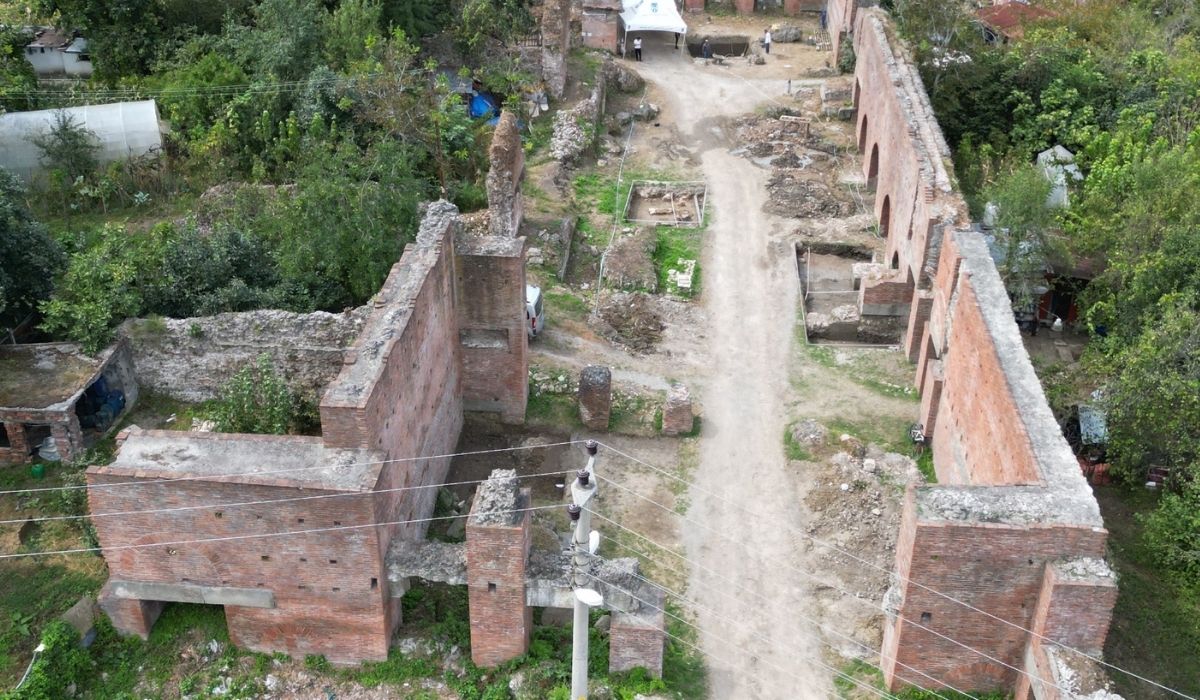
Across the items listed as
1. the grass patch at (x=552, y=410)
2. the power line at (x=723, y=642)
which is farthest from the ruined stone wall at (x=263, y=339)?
the power line at (x=723, y=642)

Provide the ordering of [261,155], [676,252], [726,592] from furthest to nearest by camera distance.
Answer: [261,155], [676,252], [726,592]

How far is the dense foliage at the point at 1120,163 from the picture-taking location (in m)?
21.5

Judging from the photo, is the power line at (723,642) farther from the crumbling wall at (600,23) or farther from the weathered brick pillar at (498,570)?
the crumbling wall at (600,23)

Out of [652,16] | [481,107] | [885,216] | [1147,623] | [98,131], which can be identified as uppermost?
[652,16]

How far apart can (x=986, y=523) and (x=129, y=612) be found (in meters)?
13.8

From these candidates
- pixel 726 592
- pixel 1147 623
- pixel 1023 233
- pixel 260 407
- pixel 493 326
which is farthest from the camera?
pixel 1023 233

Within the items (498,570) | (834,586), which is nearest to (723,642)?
(834,586)

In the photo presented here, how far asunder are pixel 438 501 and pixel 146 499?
6142 millimetres

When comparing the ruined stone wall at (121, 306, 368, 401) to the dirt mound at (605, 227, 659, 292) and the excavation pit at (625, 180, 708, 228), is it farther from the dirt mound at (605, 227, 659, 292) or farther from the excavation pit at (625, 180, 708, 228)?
the excavation pit at (625, 180, 708, 228)

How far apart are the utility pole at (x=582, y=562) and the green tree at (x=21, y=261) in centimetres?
1553

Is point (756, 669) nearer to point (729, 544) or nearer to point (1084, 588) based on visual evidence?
point (729, 544)

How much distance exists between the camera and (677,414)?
2381cm

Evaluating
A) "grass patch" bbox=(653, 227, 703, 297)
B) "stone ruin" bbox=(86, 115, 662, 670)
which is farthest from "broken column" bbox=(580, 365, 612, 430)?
"grass patch" bbox=(653, 227, 703, 297)

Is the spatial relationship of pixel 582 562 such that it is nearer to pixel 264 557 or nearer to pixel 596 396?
pixel 264 557
